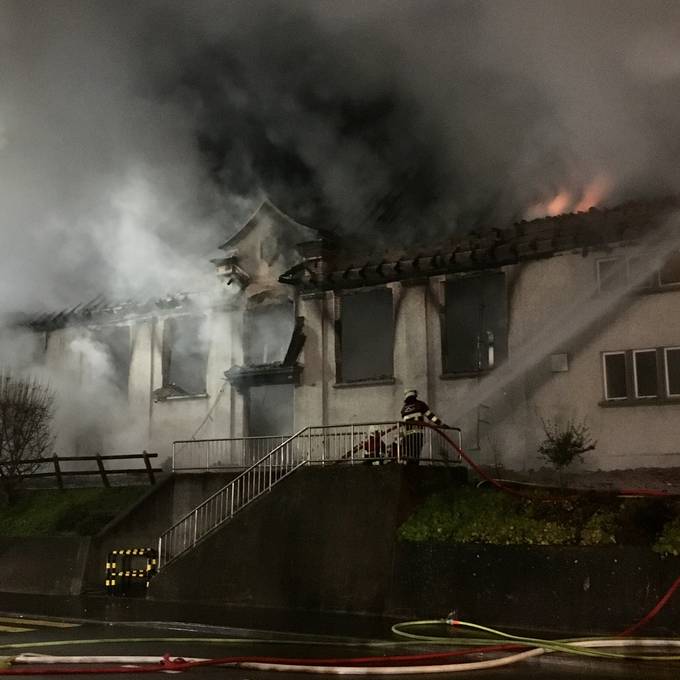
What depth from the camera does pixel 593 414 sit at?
15.9 metres

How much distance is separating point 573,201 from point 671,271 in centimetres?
297

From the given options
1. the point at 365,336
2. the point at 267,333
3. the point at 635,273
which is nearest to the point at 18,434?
the point at 267,333

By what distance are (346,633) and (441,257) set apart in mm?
9649

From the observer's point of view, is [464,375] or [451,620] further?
[464,375]

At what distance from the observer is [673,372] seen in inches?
603

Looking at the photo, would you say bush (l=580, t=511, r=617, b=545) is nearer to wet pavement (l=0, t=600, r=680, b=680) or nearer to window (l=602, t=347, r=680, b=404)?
wet pavement (l=0, t=600, r=680, b=680)

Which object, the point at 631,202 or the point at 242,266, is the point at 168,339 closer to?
the point at 242,266

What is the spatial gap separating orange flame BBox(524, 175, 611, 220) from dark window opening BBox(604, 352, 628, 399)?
10.1 feet

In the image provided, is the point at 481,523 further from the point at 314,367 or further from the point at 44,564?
A: the point at 44,564

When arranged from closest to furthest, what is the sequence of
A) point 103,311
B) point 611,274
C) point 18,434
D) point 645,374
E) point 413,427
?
point 413,427, point 645,374, point 611,274, point 18,434, point 103,311

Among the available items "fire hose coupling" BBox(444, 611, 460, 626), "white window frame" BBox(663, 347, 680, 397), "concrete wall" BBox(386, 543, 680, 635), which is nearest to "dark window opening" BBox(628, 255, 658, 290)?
"white window frame" BBox(663, 347, 680, 397)

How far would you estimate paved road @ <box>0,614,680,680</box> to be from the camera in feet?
25.6

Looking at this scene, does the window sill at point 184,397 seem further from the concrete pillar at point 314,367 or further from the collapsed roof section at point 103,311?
the concrete pillar at point 314,367

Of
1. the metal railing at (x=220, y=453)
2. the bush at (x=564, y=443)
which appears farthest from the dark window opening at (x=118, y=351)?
the bush at (x=564, y=443)
